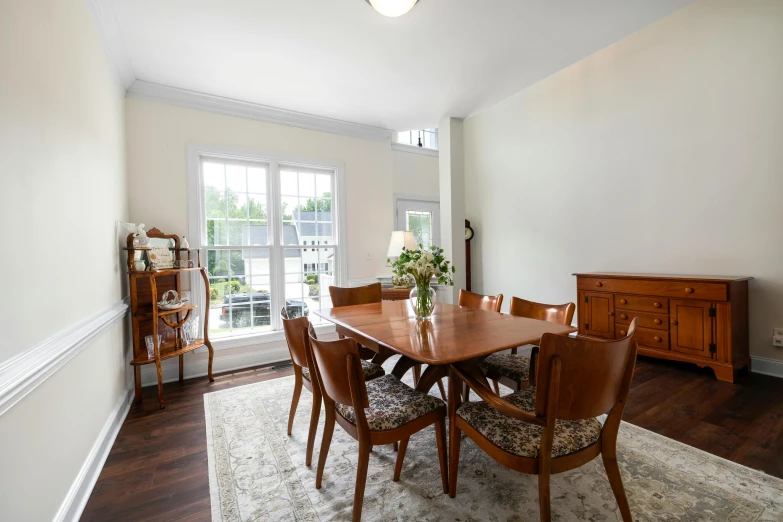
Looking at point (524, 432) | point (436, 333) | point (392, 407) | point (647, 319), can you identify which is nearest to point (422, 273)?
point (436, 333)

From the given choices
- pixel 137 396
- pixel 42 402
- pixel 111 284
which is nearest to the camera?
pixel 42 402

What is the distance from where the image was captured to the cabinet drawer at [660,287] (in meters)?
2.98

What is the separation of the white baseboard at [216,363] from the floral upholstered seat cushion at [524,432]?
9.58 feet

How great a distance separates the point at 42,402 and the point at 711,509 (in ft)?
9.52

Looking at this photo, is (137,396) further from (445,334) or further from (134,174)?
(445,334)

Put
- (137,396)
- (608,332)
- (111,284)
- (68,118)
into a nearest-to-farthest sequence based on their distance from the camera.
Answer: (68,118), (111,284), (137,396), (608,332)

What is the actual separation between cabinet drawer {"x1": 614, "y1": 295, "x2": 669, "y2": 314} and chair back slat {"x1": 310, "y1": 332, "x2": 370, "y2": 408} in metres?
3.21

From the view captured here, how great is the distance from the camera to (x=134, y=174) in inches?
130

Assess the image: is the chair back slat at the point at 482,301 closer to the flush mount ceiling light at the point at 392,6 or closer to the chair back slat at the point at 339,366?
the chair back slat at the point at 339,366

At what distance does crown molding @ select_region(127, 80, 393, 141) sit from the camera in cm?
336

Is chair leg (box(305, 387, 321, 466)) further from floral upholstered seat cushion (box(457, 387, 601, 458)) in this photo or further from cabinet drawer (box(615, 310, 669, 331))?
cabinet drawer (box(615, 310, 669, 331))

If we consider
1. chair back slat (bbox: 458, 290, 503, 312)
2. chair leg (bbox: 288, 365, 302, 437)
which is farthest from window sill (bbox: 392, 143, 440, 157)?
chair leg (bbox: 288, 365, 302, 437)

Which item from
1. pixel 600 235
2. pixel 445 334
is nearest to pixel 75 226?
pixel 445 334

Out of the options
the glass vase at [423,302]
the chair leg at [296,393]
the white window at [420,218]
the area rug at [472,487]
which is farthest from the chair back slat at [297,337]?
the white window at [420,218]
